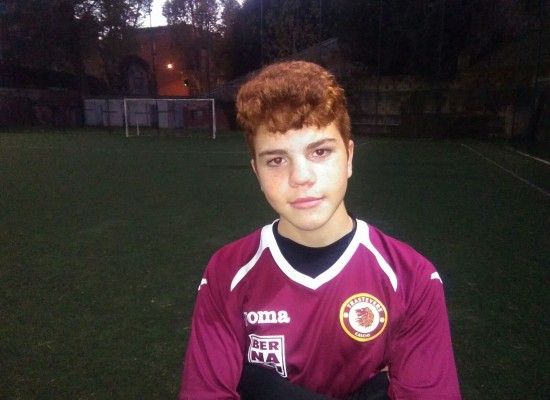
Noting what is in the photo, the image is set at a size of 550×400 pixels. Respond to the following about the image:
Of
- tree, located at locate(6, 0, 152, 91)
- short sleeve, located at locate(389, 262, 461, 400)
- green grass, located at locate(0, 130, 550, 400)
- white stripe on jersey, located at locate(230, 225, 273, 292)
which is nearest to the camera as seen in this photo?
short sleeve, located at locate(389, 262, 461, 400)

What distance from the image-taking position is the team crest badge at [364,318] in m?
1.77

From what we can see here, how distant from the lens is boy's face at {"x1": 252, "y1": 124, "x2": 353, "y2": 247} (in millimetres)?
1762

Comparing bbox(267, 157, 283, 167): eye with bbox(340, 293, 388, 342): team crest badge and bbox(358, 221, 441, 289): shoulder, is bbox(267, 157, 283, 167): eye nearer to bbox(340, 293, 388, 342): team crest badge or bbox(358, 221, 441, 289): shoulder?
bbox(358, 221, 441, 289): shoulder

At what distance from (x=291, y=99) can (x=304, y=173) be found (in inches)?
10.9

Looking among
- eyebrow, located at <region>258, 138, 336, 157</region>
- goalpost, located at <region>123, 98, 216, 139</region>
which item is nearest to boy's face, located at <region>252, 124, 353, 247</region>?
eyebrow, located at <region>258, 138, 336, 157</region>

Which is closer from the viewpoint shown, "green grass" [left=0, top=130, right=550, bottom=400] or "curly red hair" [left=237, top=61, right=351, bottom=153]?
"curly red hair" [left=237, top=61, right=351, bottom=153]

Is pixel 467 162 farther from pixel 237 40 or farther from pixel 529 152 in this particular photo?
pixel 237 40

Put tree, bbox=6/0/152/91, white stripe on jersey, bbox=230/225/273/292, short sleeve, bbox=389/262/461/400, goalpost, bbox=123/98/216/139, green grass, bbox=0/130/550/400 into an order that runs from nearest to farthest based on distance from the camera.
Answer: short sleeve, bbox=389/262/461/400 < white stripe on jersey, bbox=230/225/273/292 < green grass, bbox=0/130/550/400 < goalpost, bbox=123/98/216/139 < tree, bbox=6/0/152/91

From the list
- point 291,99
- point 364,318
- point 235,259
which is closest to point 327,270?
point 364,318

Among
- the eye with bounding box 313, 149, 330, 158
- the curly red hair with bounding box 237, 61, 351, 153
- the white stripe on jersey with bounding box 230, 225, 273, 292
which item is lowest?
the white stripe on jersey with bounding box 230, 225, 273, 292

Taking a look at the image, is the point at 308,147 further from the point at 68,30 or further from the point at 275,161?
the point at 68,30

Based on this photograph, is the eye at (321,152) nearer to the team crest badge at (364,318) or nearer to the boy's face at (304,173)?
the boy's face at (304,173)

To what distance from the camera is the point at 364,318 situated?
177 cm

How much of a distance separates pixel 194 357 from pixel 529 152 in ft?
53.7
